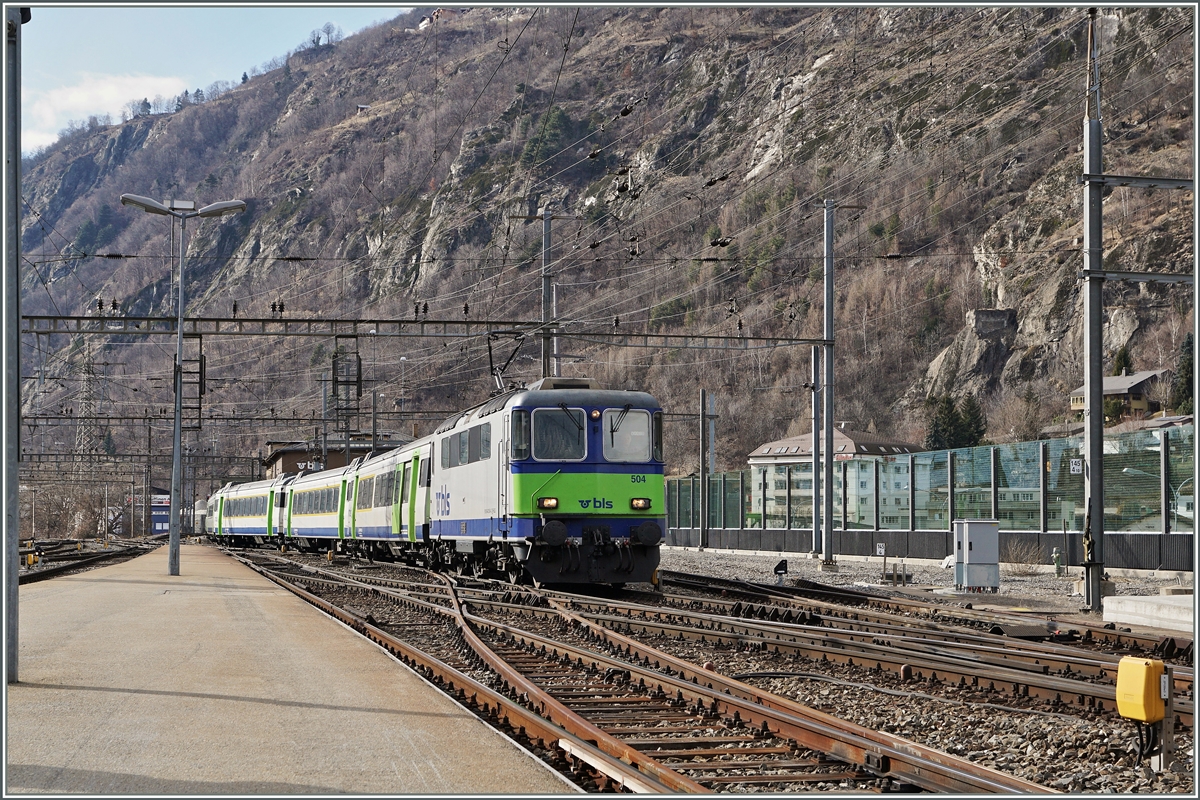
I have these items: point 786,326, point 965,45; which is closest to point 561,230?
point 786,326

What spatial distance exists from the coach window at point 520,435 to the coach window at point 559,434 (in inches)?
5.1

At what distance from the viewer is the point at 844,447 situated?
263 ft

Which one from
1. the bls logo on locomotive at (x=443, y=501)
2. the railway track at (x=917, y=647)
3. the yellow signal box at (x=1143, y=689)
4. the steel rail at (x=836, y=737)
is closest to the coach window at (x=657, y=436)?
the railway track at (x=917, y=647)

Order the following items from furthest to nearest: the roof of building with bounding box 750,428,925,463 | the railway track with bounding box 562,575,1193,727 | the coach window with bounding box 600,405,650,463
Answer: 1. the roof of building with bounding box 750,428,925,463
2. the coach window with bounding box 600,405,650,463
3. the railway track with bounding box 562,575,1193,727

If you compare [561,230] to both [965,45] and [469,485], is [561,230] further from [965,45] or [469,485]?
[469,485]

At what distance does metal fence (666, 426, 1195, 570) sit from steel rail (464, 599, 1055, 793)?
11.9 m

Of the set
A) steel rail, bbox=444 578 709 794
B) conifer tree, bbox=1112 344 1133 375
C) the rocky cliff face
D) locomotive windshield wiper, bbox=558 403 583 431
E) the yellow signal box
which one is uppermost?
the rocky cliff face

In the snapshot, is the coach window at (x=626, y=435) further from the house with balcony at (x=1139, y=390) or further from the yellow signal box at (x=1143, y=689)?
the house with balcony at (x=1139, y=390)

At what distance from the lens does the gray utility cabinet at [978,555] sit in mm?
22453

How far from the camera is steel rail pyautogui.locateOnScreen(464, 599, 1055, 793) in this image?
21.2 feet

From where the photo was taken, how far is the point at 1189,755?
25.1ft

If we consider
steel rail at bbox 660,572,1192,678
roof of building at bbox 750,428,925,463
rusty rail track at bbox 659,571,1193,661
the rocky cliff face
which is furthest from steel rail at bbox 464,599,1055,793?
roof of building at bbox 750,428,925,463

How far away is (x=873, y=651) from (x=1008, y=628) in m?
2.93

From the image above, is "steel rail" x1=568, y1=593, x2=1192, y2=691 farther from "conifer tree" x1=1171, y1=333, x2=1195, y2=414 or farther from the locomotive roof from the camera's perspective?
"conifer tree" x1=1171, y1=333, x2=1195, y2=414
